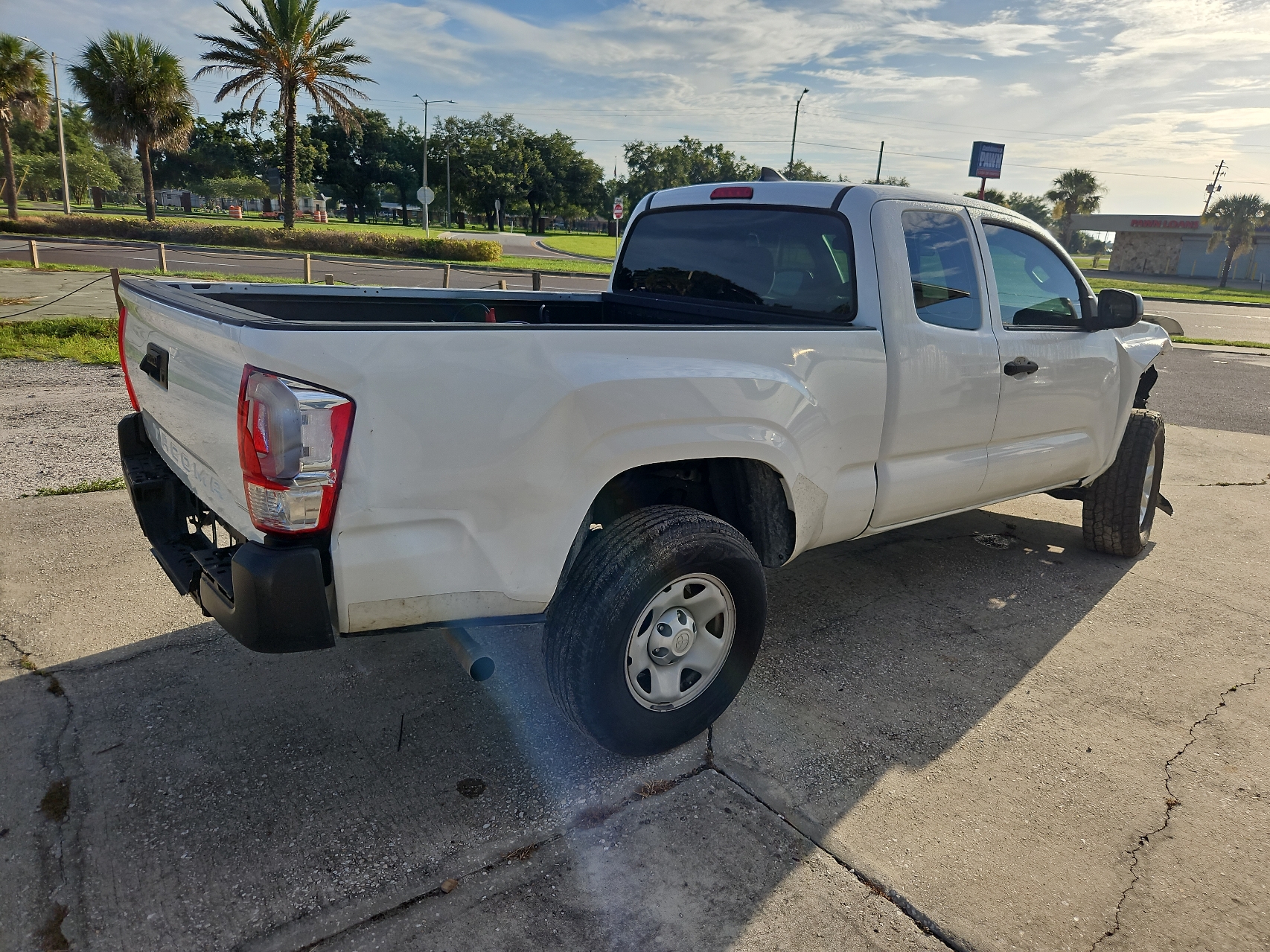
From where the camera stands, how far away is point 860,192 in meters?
3.30

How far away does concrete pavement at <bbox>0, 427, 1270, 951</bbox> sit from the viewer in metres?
2.15

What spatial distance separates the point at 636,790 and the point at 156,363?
206 centimetres

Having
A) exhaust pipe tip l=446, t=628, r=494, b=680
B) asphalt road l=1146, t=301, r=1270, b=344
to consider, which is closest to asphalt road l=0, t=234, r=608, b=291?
asphalt road l=1146, t=301, r=1270, b=344

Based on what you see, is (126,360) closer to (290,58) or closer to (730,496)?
(730,496)

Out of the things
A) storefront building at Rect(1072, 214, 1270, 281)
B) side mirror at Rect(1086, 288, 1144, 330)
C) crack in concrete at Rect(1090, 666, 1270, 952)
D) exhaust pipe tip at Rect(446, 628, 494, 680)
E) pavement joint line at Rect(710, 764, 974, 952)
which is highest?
storefront building at Rect(1072, 214, 1270, 281)

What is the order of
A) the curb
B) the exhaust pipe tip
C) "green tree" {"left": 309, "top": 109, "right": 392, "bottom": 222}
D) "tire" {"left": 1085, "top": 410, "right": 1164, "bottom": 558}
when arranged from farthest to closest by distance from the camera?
"green tree" {"left": 309, "top": 109, "right": 392, "bottom": 222} → the curb → "tire" {"left": 1085, "top": 410, "right": 1164, "bottom": 558} → the exhaust pipe tip

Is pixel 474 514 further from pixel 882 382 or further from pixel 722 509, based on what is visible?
pixel 882 382

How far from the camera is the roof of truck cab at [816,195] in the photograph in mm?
3332

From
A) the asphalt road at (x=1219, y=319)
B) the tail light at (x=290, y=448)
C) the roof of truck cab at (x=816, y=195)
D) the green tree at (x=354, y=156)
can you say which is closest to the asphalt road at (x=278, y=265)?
the roof of truck cab at (x=816, y=195)

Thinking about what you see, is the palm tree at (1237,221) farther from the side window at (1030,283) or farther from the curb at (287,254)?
the side window at (1030,283)

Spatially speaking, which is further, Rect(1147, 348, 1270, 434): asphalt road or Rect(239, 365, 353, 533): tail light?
Rect(1147, 348, 1270, 434): asphalt road

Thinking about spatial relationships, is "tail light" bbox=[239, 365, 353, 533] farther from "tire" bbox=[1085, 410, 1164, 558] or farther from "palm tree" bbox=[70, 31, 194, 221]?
"palm tree" bbox=[70, 31, 194, 221]

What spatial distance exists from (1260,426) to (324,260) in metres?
29.0

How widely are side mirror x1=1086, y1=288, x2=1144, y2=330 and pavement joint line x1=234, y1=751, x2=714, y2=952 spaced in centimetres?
289
